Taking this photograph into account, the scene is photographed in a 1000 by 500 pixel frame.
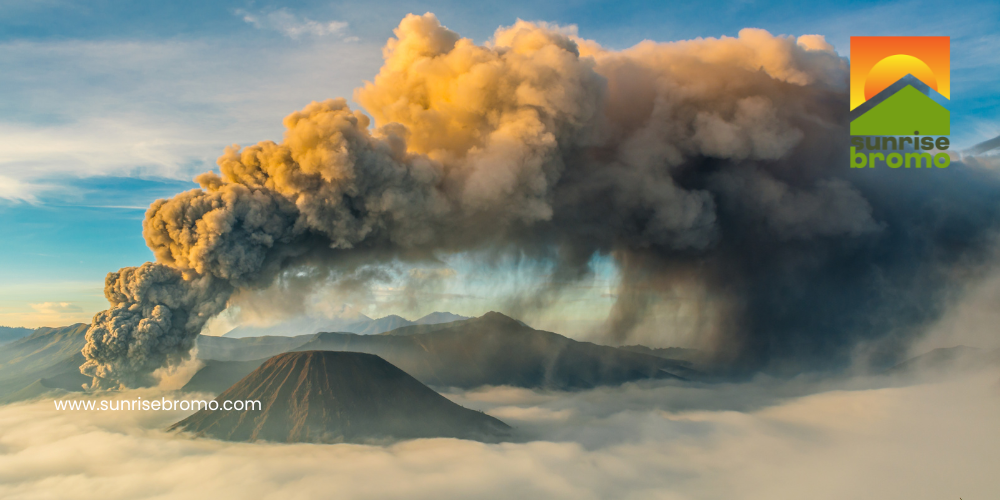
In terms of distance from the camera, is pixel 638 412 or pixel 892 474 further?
pixel 638 412

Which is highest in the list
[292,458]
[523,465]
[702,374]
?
[702,374]

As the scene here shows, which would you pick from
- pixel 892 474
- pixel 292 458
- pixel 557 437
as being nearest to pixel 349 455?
pixel 292 458

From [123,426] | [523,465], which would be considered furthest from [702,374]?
[123,426]

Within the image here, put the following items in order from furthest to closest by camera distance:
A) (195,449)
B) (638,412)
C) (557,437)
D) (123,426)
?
(638,412), (557,437), (123,426), (195,449)

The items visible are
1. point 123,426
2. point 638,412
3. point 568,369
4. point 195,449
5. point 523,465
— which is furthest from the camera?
point 568,369

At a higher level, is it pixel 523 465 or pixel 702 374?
pixel 702 374

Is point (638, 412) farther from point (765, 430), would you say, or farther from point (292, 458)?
point (292, 458)
